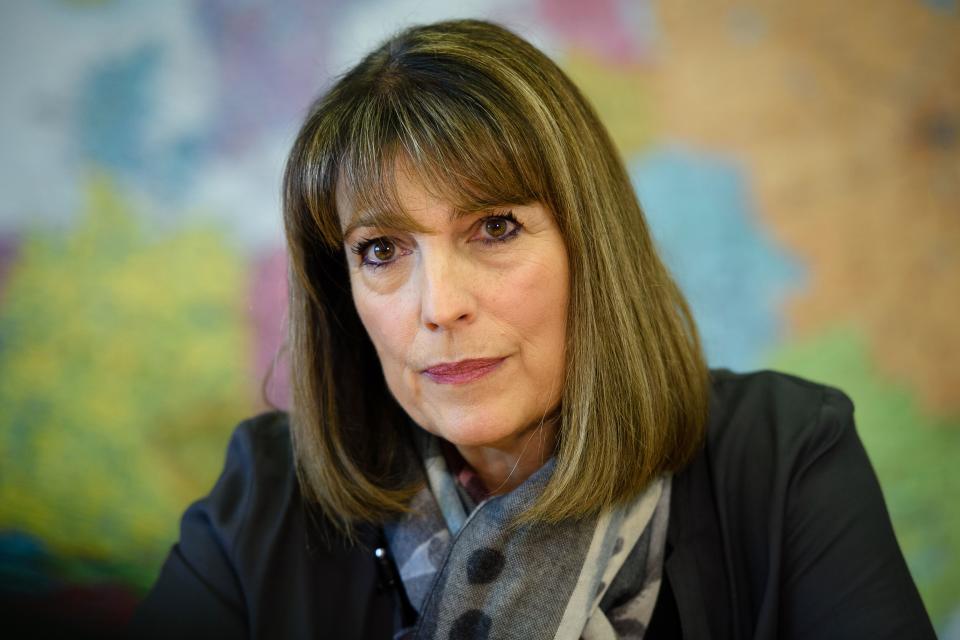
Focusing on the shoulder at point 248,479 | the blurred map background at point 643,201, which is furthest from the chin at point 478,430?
the blurred map background at point 643,201

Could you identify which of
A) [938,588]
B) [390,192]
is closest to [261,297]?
[390,192]

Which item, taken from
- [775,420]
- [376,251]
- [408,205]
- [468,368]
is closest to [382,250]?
[376,251]

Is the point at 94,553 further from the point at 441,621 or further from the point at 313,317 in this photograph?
the point at 441,621

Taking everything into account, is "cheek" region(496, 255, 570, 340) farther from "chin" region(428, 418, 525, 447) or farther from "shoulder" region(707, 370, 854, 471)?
"shoulder" region(707, 370, 854, 471)

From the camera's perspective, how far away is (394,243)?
1.26 m

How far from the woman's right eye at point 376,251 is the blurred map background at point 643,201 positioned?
1.00 m

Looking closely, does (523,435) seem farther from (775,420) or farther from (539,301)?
(775,420)

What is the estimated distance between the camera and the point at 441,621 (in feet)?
4.09

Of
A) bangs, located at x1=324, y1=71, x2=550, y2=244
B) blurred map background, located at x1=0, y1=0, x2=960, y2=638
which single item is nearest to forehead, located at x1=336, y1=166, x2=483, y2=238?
bangs, located at x1=324, y1=71, x2=550, y2=244

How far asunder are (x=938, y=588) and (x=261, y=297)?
1.89 m

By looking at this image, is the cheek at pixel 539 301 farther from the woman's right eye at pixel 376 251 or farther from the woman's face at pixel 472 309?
the woman's right eye at pixel 376 251

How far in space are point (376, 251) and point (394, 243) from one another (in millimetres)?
40

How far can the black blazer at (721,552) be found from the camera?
122cm

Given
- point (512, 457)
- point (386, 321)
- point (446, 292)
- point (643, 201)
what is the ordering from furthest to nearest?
point (643, 201), point (512, 457), point (386, 321), point (446, 292)
